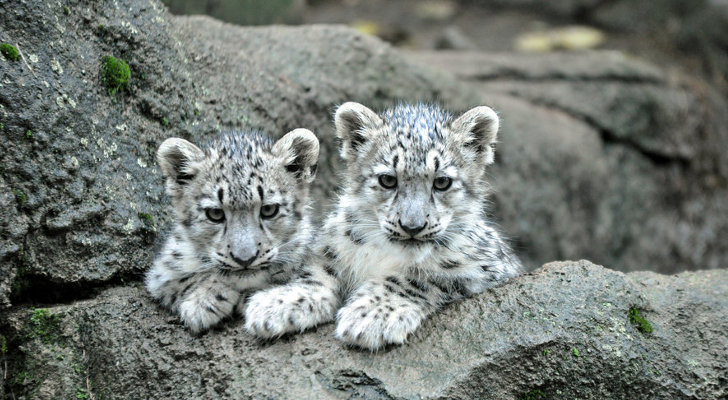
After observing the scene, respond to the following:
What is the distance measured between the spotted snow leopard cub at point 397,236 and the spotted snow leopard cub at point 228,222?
0.92 feet

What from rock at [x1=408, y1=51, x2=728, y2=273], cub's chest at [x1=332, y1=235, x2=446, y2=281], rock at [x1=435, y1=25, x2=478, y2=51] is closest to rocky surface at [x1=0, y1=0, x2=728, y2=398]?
cub's chest at [x1=332, y1=235, x2=446, y2=281]

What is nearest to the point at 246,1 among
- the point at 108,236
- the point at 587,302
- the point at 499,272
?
the point at 108,236

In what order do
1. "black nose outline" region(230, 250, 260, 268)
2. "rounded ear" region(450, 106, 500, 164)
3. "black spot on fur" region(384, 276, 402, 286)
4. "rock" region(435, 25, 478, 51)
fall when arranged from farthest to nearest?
"rock" region(435, 25, 478, 51)
"rounded ear" region(450, 106, 500, 164)
"black spot on fur" region(384, 276, 402, 286)
"black nose outline" region(230, 250, 260, 268)

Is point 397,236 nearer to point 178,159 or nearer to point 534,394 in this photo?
Result: point 534,394

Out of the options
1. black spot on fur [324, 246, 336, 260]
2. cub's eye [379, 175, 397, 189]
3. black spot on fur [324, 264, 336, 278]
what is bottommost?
black spot on fur [324, 264, 336, 278]

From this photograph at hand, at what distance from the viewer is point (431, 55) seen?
13531 millimetres

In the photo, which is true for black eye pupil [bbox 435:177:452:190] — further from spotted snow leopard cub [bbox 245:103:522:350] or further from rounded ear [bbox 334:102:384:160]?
rounded ear [bbox 334:102:384:160]

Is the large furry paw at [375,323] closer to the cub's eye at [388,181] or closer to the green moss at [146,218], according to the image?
the cub's eye at [388,181]

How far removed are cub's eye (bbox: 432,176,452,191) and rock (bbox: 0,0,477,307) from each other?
2.54 m

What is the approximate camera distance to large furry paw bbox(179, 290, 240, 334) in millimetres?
5840

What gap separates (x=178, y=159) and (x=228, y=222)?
801 millimetres

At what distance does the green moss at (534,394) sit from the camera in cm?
566

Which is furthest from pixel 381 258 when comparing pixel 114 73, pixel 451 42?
pixel 451 42

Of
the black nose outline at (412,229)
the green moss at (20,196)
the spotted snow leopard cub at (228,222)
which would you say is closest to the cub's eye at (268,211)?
the spotted snow leopard cub at (228,222)
